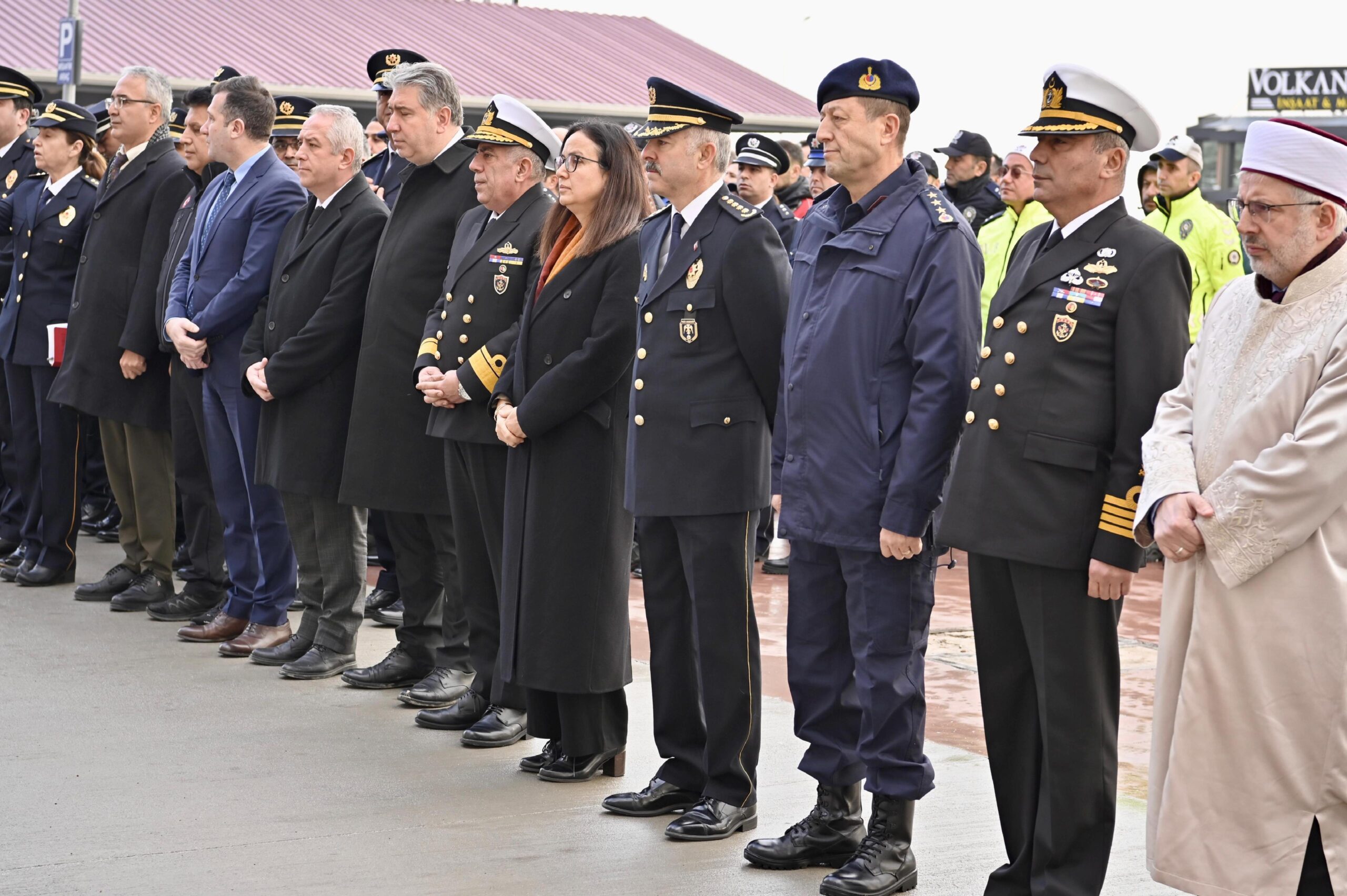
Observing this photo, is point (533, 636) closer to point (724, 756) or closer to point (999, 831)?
point (724, 756)

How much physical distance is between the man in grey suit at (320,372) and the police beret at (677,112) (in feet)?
6.37

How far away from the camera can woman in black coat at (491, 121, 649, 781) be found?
498 cm

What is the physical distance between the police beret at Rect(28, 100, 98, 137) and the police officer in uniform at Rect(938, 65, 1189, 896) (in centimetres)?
Result: 571

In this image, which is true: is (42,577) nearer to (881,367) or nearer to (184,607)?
(184,607)

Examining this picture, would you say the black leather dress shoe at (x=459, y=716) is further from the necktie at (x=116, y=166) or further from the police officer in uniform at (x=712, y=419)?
the necktie at (x=116, y=166)

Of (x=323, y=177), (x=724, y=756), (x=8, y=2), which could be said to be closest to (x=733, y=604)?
(x=724, y=756)

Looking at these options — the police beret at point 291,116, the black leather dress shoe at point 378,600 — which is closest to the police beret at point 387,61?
the police beret at point 291,116

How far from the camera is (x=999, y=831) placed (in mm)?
4602

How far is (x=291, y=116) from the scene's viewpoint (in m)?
7.32

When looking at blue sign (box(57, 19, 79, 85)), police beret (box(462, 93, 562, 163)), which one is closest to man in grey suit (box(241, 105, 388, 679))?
police beret (box(462, 93, 562, 163))

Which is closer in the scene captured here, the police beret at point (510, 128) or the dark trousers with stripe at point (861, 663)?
the dark trousers with stripe at point (861, 663)

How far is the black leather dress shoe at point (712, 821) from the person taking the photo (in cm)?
450

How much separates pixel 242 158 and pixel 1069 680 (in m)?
4.42

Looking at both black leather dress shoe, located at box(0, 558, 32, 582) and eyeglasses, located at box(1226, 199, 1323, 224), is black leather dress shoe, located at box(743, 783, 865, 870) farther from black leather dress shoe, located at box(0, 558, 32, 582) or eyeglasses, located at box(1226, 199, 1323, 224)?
black leather dress shoe, located at box(0, 558, 32, 582)
